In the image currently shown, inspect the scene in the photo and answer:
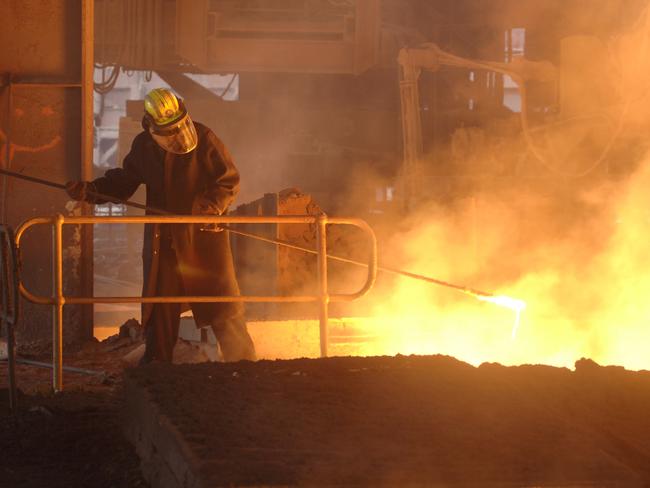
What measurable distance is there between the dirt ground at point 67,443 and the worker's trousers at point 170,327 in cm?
37

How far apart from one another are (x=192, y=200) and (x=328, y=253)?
14.9 ft

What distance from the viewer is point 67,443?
434cm

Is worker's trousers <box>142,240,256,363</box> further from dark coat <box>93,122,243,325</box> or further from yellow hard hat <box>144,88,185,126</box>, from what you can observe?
yellow hard hat <box>144,88,185,126</box>

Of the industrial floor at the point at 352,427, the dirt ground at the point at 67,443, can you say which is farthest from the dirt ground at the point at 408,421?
the dirt ground at the point at 67,443

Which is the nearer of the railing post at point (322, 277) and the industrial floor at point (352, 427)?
the industrial floor at point (352, 427)

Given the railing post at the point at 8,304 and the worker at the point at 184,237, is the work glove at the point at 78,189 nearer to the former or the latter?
the worker at the point at 184,237

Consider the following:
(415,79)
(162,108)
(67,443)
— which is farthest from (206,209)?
(415,79)

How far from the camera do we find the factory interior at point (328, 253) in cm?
346

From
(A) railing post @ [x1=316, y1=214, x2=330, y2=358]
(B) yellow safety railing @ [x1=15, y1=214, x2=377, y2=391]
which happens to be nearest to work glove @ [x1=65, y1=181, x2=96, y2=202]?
(B) yellow safety railing @ [x1=15, y1=214, x2=377, y2=391]

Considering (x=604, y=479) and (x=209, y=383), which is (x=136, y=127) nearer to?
(x=209, y=383)

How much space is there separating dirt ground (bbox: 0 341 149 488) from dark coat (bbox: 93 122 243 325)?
76 centimetres

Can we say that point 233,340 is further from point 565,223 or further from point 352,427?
point 565,223

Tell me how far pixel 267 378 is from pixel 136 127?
15.0 metres

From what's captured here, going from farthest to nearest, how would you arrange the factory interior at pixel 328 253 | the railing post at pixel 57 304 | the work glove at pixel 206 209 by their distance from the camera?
1. the work glove at pixel 206 209
2. the railing post at pixel 57 304
3. the factory interior at pixel 328 253
